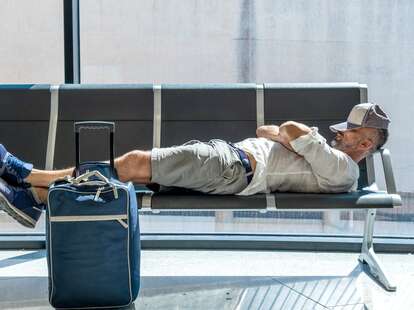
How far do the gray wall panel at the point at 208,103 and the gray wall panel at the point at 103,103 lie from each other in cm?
10

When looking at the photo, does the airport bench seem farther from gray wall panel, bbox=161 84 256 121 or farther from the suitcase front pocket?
the suitcase front pocket

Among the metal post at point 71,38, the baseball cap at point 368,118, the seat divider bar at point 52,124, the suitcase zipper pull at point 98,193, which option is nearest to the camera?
the suitcase zipper pull at point 98,193

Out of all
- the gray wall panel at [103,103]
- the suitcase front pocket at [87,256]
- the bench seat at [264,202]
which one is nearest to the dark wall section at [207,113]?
the gray wall panel at [103,103]

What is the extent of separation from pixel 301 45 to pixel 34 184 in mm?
1640

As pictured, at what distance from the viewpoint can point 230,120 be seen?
2637 mm

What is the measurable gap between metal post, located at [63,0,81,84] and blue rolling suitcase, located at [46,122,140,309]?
3.78 ft

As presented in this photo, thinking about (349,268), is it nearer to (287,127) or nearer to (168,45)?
(287,127)

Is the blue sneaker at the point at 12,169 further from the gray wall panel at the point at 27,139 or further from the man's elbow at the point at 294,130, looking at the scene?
the man's elbow at the point at 294,130

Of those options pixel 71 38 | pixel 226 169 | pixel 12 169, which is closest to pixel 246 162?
pixel 226 169

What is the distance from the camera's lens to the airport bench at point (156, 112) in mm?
2609

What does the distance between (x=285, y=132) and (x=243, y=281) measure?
2.34 feet

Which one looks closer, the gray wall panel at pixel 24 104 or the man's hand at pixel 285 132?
the man's hand at pixel 285 132

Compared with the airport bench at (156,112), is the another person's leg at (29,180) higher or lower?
lower

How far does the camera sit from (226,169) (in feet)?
7.04
